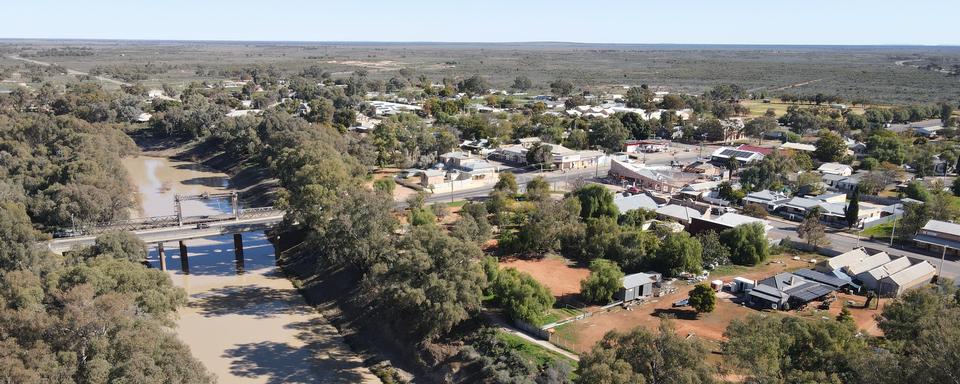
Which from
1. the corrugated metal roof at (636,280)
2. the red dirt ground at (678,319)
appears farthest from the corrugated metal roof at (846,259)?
the corrugated metal roof at (636,280)

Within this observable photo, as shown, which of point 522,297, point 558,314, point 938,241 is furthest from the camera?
point 938,241

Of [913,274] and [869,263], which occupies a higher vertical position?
[869,263]

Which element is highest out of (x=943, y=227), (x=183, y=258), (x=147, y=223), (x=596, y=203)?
(x=596, y=203)

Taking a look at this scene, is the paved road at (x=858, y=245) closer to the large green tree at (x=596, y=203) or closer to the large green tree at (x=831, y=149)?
the large green tree at (x=596, y=203)

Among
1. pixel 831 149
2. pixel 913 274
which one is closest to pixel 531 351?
pixel 913 274

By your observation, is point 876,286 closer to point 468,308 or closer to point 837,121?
point 468,308

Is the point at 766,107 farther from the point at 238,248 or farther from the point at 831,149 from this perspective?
the point at 238,248
